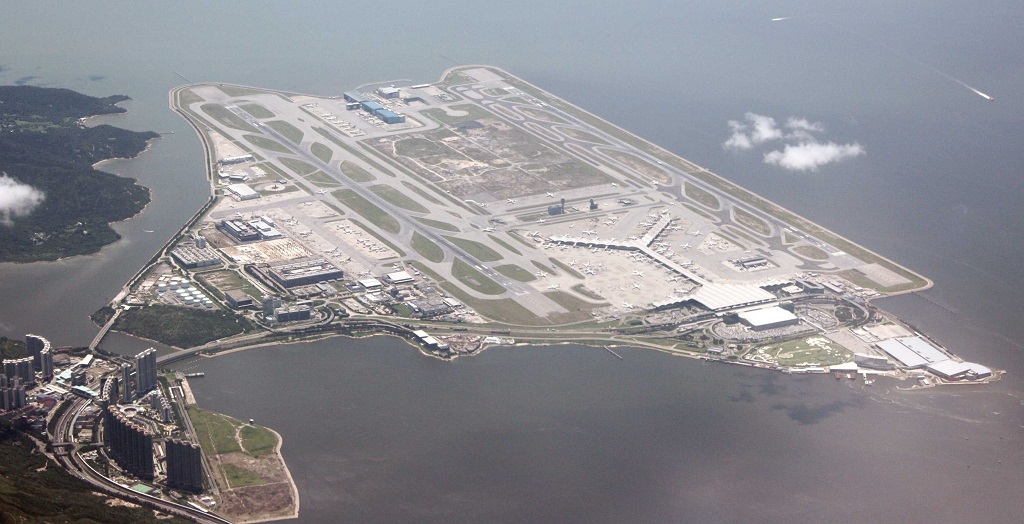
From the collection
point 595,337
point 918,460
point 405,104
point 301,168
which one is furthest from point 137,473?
point 405,104

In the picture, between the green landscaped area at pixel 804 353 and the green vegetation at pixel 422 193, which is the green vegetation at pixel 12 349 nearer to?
the green vegetation at pixel 422 193

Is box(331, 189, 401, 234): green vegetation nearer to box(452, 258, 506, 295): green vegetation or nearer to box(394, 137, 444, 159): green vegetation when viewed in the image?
box(452, 258, 506, 295): green vegetation

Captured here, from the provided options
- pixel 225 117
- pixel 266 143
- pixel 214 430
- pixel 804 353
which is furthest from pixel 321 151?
pixel 214 430

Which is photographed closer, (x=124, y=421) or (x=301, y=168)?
(x=124, y=421)

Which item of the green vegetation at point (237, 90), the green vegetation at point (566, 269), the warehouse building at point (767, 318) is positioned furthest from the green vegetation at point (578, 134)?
the warehouse building at point (767, 318)

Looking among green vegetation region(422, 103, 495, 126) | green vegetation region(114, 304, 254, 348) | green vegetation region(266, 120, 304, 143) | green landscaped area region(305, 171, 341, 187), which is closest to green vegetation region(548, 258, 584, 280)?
green vegetation region(114, 304, 254, 348)

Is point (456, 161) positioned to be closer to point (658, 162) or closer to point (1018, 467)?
point (658, 162)

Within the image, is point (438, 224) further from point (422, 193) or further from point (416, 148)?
Answer: point (416, 148)
